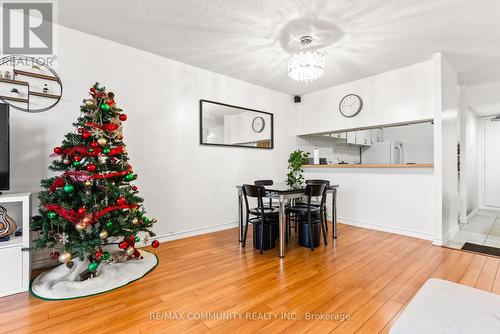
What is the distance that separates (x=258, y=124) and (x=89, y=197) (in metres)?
2.95

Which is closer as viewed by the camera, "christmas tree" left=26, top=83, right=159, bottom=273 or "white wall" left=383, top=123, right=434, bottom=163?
"christmas tree" left=26, top=83, right=159, bottom=273

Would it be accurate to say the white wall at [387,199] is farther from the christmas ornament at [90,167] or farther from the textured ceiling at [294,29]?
the christmas ornament at [90,167]

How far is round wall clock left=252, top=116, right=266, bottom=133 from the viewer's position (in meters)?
4.40

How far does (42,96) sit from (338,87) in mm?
4122

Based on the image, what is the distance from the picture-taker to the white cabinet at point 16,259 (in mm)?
1979

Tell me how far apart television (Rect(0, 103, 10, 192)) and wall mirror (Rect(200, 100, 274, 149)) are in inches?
81.4

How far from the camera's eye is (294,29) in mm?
2652

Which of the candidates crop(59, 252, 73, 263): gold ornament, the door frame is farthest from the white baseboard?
the door frame

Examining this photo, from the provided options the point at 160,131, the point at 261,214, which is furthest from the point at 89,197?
the point at 261,214

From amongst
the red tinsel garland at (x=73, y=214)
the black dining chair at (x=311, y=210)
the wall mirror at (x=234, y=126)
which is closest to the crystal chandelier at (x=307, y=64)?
the black dining chair at (x=311, y=210)

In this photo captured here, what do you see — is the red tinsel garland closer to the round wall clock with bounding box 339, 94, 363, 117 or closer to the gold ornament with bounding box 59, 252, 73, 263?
the gold ornament with bounding box 59, 252, 73, 263

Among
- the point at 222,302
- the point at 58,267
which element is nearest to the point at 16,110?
the point at 58,267

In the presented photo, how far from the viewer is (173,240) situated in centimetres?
340

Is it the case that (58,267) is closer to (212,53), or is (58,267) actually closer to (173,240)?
(173,240)
